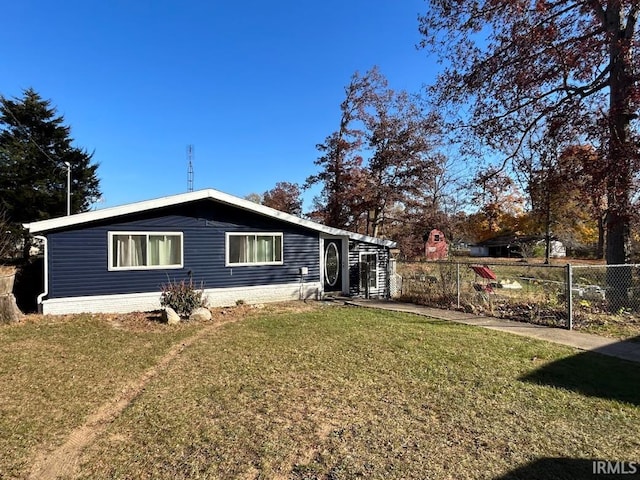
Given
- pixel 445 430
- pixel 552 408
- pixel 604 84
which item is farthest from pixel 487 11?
pixel 445 430

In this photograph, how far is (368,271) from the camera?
13.3 m

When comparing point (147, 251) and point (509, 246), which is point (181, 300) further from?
point (509, 246)

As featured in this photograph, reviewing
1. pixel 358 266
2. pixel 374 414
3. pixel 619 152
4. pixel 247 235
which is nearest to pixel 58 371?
pixel 374 414

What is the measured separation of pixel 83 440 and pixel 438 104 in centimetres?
1171

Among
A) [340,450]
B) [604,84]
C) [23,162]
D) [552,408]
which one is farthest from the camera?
[23,162]

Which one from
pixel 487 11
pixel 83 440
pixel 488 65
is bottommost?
pixel 83 440

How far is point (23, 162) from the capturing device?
20.1 m

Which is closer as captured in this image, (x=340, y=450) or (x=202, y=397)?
(x=340, y=450)

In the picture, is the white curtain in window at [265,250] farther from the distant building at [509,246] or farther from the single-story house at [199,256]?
the distant building at [509,246]

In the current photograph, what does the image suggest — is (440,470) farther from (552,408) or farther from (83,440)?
(83,440)

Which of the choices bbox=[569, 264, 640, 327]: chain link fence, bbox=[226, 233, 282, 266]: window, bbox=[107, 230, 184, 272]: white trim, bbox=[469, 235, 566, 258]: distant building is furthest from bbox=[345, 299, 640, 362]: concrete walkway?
bbox=[469, 235, 566, 258]: distant building

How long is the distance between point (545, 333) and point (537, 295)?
10.5 feet

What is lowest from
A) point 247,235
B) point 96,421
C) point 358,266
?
point 96,421

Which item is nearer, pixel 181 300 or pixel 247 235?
pixel 181 300
